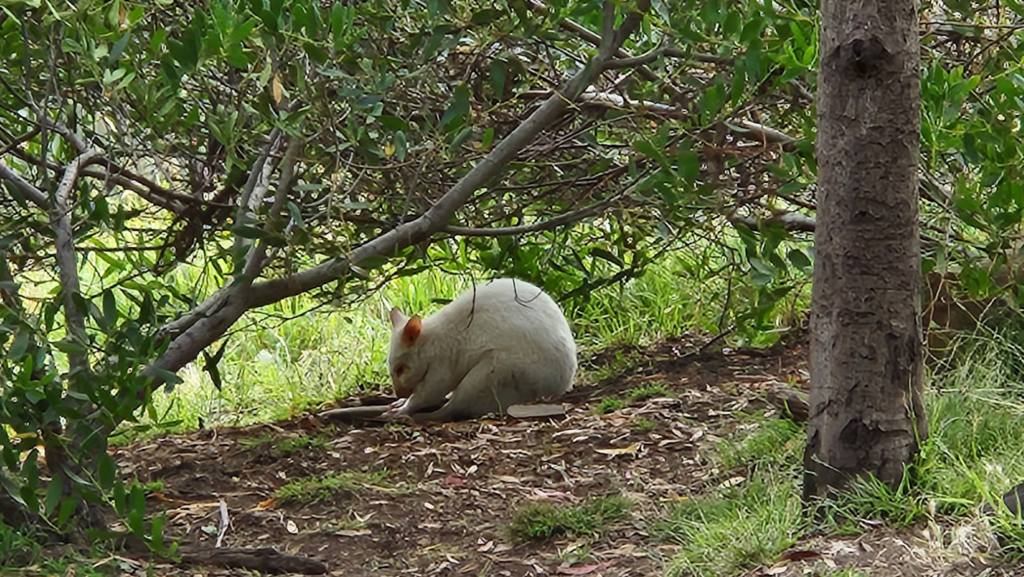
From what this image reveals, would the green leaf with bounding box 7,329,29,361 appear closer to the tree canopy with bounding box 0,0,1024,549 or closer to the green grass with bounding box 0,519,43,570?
the tree canopy with bounding box 0,0,1024,549

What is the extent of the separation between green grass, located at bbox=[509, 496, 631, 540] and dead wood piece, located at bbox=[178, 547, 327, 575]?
644mm

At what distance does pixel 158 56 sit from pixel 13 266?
4.63ft

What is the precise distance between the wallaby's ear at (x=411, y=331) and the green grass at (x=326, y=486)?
56.4 inches

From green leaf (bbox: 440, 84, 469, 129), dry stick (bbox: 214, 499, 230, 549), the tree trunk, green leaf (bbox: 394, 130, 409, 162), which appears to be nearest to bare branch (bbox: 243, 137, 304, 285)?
green leaf (bbox: 394, 130, 409, 162)

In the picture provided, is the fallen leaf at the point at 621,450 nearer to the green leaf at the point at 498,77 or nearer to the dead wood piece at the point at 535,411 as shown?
the dead wood piece at the point at 535,411

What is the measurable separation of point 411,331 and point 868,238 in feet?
10.0

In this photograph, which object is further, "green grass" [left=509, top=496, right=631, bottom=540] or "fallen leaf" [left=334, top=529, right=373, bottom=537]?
"fallen leaf" [left=334, top=529, right=373, bottom=537]

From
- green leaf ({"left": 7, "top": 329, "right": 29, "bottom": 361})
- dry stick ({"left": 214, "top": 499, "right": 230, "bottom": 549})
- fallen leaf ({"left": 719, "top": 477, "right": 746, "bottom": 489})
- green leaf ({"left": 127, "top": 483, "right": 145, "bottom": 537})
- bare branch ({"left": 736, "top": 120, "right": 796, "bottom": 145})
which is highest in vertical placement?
bare branch ({"left": 736, "top": 120, "right": 796, "bottom": 145})

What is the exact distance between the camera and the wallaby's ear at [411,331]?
19.5 ft

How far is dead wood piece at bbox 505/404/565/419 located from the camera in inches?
212

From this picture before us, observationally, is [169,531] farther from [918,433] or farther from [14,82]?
[918,433]

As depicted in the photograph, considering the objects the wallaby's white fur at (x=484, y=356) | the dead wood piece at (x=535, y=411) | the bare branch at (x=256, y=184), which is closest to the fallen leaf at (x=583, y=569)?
the bare branch at (x=256, y=184)

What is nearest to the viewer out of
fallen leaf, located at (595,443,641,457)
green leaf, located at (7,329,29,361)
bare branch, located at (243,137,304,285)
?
green leaf, located at (7,329,29,361)

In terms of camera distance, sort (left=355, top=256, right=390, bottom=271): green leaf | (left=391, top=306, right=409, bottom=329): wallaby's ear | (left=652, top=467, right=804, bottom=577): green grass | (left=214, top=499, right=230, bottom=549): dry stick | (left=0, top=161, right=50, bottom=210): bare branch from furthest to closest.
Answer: (left=391, top=306, right=409, bottom=329): wallaby's ear
(left=214, top=499, right=230, bottom=549): dry stick
(left=355, top=256, right=390, bottom=271): green leaf
(left=0, top=161, right=50, bottom=210): bare branch
(left=652, top=467, right=804, bottom=577): green grass
